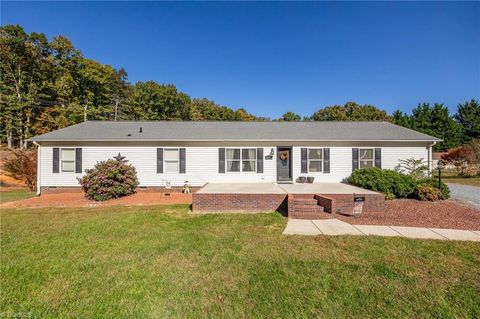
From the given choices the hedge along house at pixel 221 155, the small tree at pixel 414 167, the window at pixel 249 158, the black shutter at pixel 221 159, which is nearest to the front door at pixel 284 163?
the hedge along house at pixel 221 155

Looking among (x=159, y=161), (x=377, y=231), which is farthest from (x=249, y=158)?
(x=377, y=231)

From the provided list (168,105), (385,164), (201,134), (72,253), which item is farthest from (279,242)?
(168,105)

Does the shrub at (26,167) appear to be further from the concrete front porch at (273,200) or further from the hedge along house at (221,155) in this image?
the concrete front porch at (273,200)

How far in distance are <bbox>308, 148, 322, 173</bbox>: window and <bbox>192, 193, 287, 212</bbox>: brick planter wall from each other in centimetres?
494

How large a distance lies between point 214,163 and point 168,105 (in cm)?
2772

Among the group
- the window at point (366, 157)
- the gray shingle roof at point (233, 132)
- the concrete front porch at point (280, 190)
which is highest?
the gray shingle roof at point (233, 132)

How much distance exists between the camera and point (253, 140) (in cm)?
1201

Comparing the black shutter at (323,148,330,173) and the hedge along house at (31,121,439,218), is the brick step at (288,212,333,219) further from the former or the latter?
the black shutter at (323,148,330,173)

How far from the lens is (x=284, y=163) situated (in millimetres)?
12469

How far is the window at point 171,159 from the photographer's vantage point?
40.1 ft

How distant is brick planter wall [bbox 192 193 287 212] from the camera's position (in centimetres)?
815

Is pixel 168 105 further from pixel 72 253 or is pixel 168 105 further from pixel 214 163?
pixel 72 253

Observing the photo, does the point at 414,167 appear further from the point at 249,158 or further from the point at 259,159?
the point at 249,158

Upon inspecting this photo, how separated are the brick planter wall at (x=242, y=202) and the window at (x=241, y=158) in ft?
13.7
